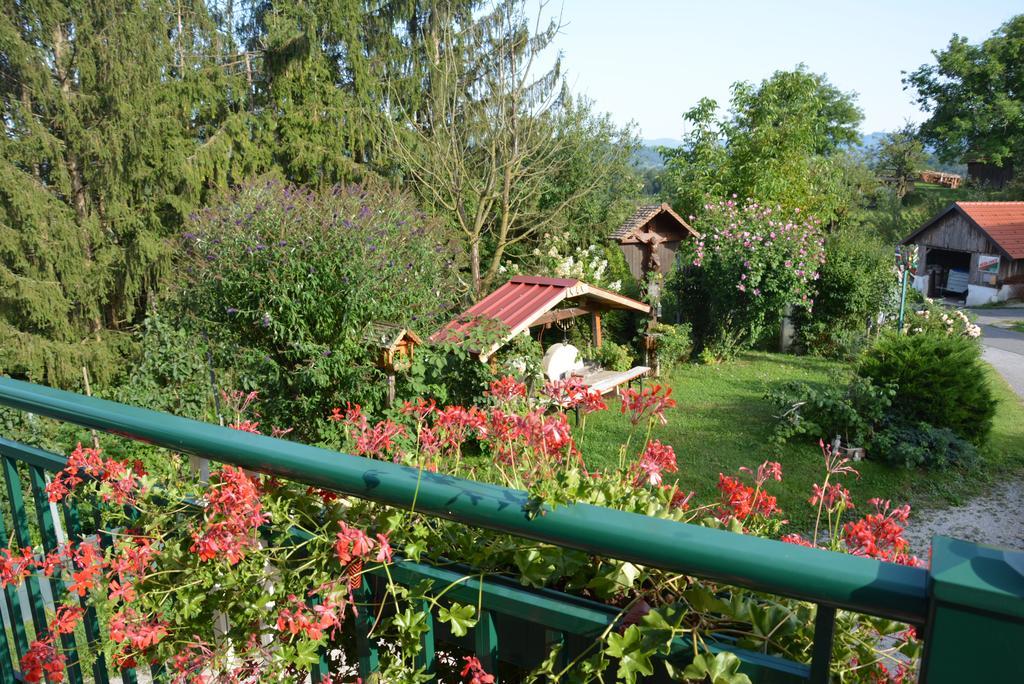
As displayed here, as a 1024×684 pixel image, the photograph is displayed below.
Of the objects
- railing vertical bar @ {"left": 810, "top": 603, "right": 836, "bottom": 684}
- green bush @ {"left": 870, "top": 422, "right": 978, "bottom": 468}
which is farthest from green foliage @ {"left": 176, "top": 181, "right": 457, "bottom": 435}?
railing vertical bar @ {"left": 810, "top": 603, "right": 836, "bottom": 684}

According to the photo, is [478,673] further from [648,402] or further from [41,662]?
[41,662]

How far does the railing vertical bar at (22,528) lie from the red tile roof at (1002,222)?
1189 inches

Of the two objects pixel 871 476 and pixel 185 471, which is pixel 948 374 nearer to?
pixel 871 476

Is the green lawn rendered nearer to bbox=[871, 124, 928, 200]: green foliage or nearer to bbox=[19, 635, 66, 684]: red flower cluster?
bbox=[19, 635, 66, 684]: red flower cluster

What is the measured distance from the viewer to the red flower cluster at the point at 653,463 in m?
1.43

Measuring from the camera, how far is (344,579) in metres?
1.21

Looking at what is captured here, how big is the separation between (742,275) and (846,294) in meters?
2.63

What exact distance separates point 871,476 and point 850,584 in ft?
28.9

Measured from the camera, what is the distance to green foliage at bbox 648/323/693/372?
44.2 ft

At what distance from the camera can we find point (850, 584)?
0.78 metres

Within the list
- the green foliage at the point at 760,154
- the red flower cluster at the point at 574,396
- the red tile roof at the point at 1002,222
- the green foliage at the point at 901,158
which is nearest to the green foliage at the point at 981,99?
the green foliage at the point at 901,158

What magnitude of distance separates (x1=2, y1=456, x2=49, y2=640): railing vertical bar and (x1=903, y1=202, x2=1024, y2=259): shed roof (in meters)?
30.2

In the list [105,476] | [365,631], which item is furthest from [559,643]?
[105,476]

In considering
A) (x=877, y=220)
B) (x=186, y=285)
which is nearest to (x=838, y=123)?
(x=877, y=220)
